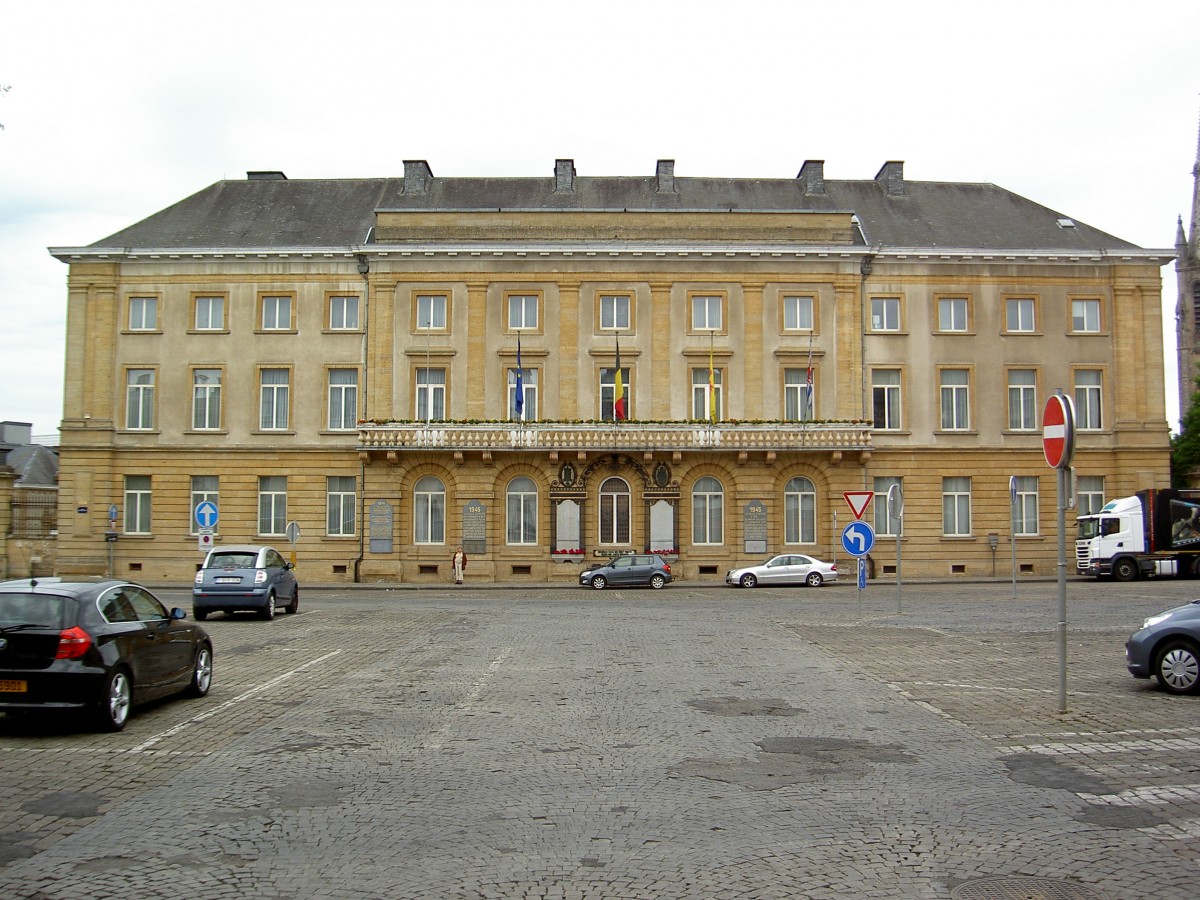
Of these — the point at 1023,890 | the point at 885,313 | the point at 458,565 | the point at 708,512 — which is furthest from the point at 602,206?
the point at 1023,890

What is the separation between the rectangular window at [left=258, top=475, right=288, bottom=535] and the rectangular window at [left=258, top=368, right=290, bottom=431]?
2224 millimetres

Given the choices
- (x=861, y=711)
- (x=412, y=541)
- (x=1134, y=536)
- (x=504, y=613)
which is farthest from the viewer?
(x=412, y=541)

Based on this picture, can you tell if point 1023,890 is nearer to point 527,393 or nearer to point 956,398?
point 527,393

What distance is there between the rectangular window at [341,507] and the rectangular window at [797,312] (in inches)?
745

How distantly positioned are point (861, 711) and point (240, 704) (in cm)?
692

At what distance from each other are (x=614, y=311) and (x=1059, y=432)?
35.8 meters

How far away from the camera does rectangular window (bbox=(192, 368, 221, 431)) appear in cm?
4706

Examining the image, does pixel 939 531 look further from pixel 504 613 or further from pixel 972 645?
pixel 972 645

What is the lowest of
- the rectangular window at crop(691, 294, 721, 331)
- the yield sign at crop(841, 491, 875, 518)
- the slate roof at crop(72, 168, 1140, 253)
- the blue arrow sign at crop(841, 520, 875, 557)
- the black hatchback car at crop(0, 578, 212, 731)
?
the black hatchback car at crop(0, 578, 212, 731)

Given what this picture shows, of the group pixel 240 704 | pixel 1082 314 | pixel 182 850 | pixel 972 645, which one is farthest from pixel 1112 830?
pixel 1082 314

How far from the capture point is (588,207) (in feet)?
164

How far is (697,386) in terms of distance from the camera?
46.5 meters

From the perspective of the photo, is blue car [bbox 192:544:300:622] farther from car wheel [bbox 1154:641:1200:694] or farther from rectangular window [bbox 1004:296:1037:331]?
rectangular window [bbox 1004:296:1037:331]

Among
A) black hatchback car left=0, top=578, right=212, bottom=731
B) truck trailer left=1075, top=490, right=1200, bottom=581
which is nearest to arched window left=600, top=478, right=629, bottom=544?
truck trailer left=1075, top=490, right=1200, bottom=581
